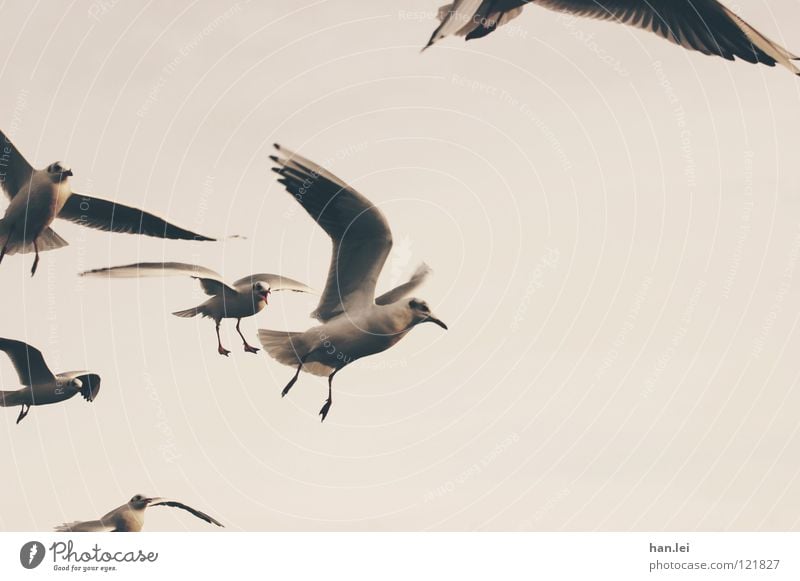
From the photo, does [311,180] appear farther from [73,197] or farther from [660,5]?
[660,5]

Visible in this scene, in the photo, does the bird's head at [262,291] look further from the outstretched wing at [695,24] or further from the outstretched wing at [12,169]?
the outstretched wing at [695,24]

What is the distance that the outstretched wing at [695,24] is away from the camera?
9.77 metres

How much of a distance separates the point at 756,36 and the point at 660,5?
0.91 m

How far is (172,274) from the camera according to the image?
988 cm

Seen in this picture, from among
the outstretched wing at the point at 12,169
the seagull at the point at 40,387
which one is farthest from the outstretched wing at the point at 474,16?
the seagull at the point at 40,387

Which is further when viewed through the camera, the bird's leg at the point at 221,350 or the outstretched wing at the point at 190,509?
the bird's leg at the point at 221,350

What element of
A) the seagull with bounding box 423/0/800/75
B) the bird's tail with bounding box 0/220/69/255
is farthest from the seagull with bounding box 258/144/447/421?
the bird's tail with bounding box 0/220/69/255

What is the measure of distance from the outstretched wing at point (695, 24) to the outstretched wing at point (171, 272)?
12.9 ft

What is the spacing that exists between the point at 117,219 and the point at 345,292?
227cm

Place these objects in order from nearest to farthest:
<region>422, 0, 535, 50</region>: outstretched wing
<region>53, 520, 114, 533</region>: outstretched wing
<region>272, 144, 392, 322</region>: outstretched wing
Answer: <region>53, 520, 114, 533</region>: outstretched wing → <region>272, 144, 392, 322</region>: outstretched wing → <region>422, 0, 535, 50</region>: outstretched wing

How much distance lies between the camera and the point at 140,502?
971cm
